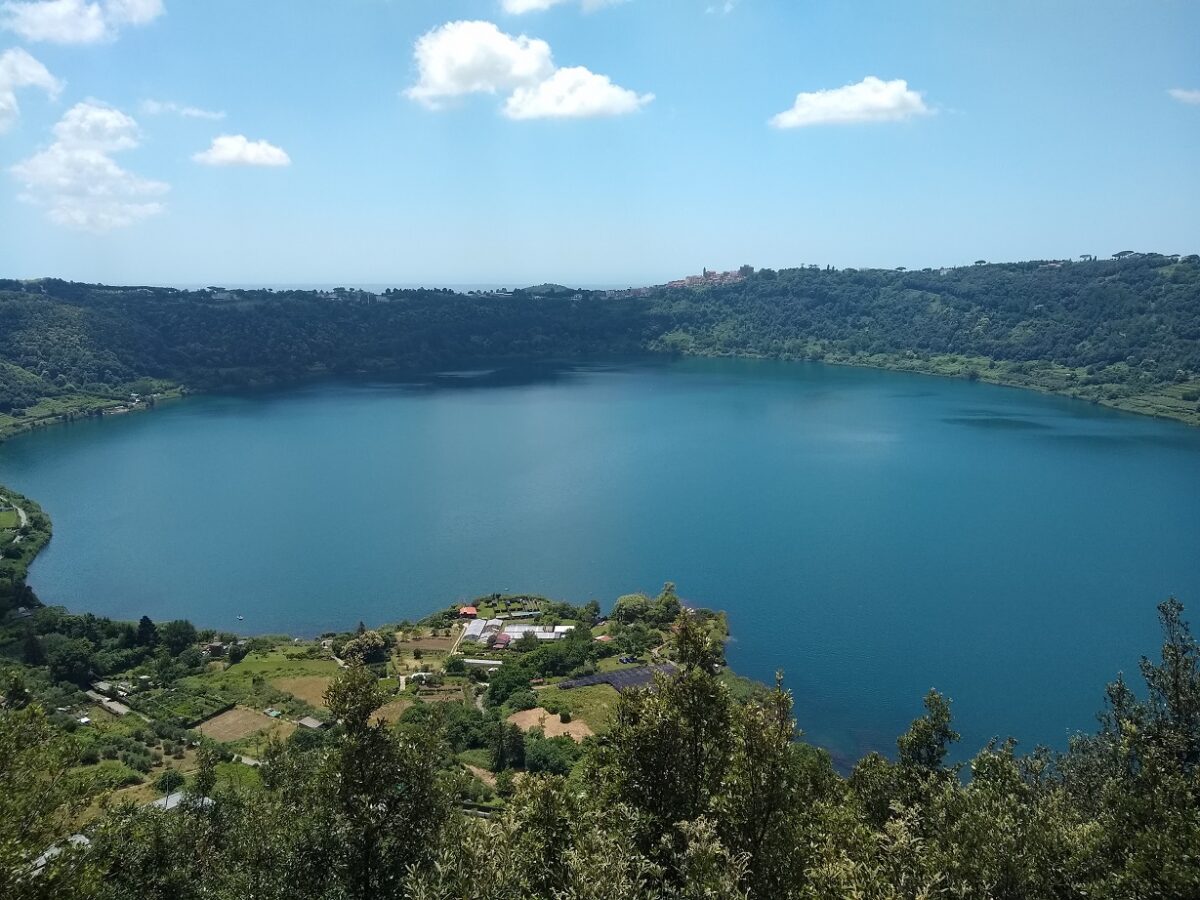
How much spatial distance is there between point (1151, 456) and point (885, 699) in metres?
45.2

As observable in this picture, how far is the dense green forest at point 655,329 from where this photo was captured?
3255 inches

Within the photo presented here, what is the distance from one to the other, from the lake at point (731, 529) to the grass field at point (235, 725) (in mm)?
8076

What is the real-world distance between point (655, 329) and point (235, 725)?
112m

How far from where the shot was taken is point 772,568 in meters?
38.0

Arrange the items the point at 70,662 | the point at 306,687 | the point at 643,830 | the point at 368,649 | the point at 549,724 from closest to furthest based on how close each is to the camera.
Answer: the point at 643,830, the point at 549,724, the point at 306,687, the point at 70,662, the point at 368,649

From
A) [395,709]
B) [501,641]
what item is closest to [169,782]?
[395,709]

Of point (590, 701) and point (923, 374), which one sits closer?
point (590, 701)

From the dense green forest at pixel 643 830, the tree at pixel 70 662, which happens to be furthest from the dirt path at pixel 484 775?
the tree at pixel 70 662

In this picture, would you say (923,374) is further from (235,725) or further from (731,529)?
(235,725)

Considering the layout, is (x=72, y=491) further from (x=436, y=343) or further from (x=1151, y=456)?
(x=1151, y=456)

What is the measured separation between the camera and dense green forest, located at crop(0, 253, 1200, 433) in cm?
8269

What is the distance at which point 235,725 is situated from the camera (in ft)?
80.4

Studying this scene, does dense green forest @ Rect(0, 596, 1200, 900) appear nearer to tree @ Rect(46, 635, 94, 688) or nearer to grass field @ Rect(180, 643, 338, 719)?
grass field @ Rect(180, 643, 338, 719)

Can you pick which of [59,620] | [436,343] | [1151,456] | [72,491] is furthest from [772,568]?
[436,343]
